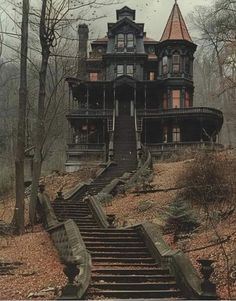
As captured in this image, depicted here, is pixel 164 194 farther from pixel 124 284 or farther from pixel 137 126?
pixel 137 126

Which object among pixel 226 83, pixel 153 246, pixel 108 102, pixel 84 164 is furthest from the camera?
pixel 108 102

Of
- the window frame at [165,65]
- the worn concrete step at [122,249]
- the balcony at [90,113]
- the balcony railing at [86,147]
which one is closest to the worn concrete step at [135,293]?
the worn concrete step at [122,249]

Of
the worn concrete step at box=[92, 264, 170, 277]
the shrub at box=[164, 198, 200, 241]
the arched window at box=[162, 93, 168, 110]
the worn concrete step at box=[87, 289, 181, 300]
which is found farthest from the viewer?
the arched window at box=[162, 93, 168, 110]

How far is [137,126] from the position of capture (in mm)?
45781

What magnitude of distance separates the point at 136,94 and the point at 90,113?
6477 millimetres

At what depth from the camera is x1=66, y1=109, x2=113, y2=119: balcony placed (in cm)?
4675

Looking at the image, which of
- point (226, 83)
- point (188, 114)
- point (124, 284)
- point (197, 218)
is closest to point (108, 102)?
point (188, 114)

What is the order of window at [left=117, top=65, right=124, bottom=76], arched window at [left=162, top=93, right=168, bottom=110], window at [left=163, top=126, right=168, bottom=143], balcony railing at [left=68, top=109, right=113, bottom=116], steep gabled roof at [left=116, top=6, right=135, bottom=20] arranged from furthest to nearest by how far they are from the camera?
steep gabled roof at [left=116, top=6, right=135, bottom=20]
window at [left=117, top=65, right=124, bottom=76]
arched window at [left=162, top=93, right=168, bottom=110]
window at [left=163, top=126, right=168, bottom=143]
balcony railing at [left=68, top=109, right=113, bottom=116]

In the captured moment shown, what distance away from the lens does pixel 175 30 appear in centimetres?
5219

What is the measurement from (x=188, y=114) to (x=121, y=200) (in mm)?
23236

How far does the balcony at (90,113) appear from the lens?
4675 cm

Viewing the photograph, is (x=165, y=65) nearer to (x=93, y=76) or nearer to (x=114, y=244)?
(x=93, y=76)

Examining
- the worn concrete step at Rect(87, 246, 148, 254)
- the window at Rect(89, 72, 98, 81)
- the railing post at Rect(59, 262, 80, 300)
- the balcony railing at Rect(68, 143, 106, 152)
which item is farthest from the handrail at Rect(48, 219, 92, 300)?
the window at Rect(89, 72, 98, 81)

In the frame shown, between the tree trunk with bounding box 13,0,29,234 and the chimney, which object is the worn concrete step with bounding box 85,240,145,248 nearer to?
the tree trunk with bounding box 13,0,29,234
